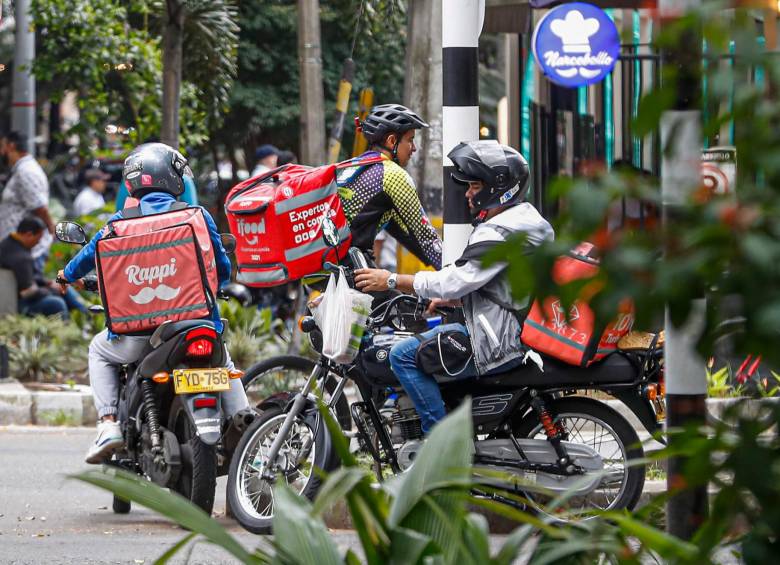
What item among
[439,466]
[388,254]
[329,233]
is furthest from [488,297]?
[388,254]

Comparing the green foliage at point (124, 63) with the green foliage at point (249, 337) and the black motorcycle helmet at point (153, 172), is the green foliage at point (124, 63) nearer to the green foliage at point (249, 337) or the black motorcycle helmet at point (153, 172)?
the green foliage at point (249, 337)

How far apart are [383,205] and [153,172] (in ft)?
3.65

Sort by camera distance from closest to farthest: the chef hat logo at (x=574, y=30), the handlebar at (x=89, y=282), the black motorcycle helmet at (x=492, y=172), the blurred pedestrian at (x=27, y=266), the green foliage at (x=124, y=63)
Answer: the black motorcycle helmet at (x=492, y=172), the handlebar at (x=89, y=282), the blurred pedestrian at (x=27, y=266), the chef hat logo at (x=574, y=30), the green foliage at (x=124, y=63)

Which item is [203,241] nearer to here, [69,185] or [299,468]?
[299,468]

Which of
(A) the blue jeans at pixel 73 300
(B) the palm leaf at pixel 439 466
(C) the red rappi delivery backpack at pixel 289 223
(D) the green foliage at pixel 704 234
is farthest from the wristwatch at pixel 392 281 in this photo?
(A) the blue jeans at pixel 73 300

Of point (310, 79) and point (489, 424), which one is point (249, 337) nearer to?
point (310, 79)

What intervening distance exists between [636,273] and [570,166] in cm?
1936

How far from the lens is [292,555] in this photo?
2.95m

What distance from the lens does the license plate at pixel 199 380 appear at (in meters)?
6.51

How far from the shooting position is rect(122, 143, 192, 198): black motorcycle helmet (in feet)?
22.5

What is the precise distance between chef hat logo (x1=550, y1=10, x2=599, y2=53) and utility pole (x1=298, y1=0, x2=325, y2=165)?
3354 millimetres

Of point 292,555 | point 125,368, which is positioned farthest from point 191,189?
point 292,555

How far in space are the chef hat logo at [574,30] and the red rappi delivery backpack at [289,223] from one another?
30.7 feet

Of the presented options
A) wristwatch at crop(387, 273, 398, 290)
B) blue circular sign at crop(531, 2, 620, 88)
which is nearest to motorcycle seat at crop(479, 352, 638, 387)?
wristwatch at crop(387, 273, 398, 290)
